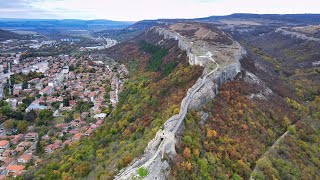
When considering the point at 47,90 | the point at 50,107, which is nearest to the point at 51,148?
the point at 50,107

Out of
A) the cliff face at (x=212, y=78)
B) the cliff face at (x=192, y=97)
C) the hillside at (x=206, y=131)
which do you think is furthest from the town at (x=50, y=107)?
the cliff face at (x=192, y=97)

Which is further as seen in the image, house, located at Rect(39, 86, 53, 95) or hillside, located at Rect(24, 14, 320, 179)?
house, located at Rect(39, 86, 53, 95)

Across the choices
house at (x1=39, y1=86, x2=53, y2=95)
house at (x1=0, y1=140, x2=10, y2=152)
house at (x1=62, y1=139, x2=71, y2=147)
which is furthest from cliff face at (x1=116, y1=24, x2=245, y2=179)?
house at (x1=39, y1=86, x2=53, y2=95)

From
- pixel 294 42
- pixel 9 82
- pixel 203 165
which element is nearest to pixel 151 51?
pixel 9 82

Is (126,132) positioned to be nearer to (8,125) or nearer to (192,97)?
(192,97)

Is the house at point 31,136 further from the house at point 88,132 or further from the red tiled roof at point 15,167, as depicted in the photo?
the red tiled roof at point 15,167

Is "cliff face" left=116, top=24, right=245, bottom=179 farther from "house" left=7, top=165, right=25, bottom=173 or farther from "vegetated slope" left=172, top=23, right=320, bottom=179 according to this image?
"house" left=7, top=165, right=25, bottom=173

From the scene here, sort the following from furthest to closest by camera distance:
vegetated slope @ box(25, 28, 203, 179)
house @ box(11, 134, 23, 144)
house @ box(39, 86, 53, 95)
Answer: house @ box(39, 86, 53, 95) < house @ box(11, 134, 23, 144) < vegetated slope @ box(25, 28, 203, 179)
